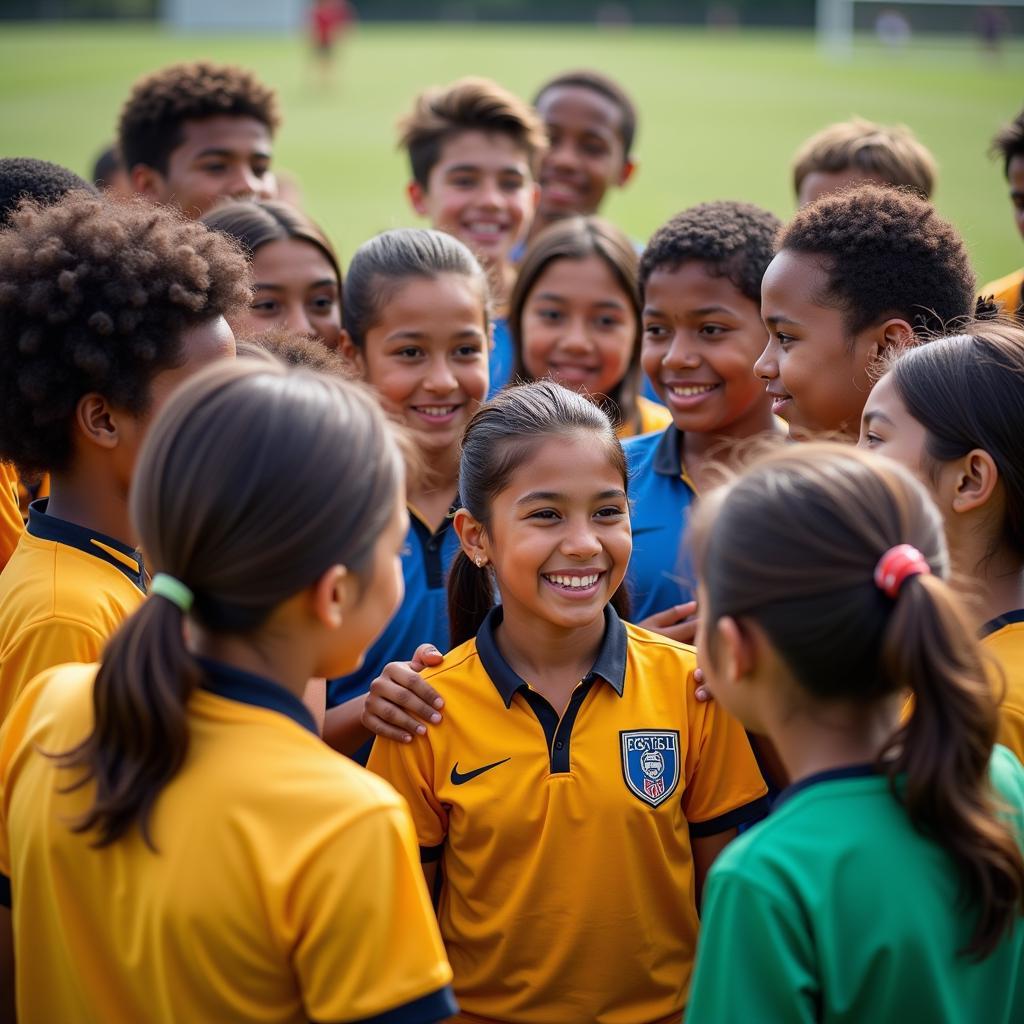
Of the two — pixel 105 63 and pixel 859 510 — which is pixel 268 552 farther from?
pixel 105 63

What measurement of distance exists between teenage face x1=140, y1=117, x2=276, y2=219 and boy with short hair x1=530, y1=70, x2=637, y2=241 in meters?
1.72

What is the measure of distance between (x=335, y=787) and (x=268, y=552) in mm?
326

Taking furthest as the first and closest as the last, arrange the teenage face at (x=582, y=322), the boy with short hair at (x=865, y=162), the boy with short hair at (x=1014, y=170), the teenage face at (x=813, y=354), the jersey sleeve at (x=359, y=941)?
the boy with short hair at (x=865, y=162), the boy with short hair at (x=1014, y=170), the teenage face at (x=582, y=322), the teenage face at (x=813, y=354), the jersey sleeve at (x=359, y=941)

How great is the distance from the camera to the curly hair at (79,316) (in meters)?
2.35

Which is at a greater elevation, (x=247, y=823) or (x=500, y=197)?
(x=500, y=197)

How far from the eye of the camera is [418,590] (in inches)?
127

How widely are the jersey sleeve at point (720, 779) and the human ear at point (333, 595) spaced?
97cm

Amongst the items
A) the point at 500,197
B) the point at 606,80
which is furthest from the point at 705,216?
the point at 606,80

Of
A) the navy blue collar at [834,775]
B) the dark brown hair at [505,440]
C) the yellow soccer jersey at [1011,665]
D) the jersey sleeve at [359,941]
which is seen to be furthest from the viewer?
the dark brown hair at [505,440]

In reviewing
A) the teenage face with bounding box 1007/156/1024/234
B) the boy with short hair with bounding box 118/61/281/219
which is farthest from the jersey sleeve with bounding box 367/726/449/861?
the teenage face with bounding box 1007/156/1024/234

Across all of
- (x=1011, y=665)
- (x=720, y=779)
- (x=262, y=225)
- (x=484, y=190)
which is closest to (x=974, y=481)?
(x=1011, y=665)

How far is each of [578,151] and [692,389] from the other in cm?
315

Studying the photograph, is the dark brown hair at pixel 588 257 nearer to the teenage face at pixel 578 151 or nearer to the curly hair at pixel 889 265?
the curly hair at pixel 889 265

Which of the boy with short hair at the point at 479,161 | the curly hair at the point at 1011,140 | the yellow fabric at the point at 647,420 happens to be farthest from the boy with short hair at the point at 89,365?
the curly hair at the point at 1011,140
